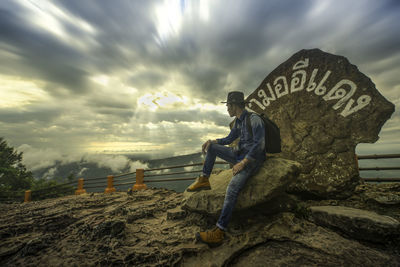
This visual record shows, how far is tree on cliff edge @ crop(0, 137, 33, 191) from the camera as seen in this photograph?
50.3 ft

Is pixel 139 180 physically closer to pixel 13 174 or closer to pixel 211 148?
pixel 211 148

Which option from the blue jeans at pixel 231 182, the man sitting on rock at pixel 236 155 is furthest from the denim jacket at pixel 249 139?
the blue jeans at pixel 231 182

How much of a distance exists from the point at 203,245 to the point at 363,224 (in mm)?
1850

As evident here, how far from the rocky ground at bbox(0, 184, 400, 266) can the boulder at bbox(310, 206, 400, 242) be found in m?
0.07

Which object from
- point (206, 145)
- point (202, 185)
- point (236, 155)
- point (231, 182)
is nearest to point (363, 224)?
point (231, 182)

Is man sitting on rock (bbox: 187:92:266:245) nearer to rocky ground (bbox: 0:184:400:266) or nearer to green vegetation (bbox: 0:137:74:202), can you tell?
rocky ground (bbox: 0:184:400:266)

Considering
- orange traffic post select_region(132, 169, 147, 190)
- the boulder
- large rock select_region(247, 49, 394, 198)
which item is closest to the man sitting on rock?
the boulder

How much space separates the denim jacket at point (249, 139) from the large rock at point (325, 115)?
4.03ft

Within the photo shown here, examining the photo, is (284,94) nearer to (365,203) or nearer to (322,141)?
(322,141)

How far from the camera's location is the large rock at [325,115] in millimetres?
2719

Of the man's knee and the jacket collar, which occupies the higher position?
the jacket collar

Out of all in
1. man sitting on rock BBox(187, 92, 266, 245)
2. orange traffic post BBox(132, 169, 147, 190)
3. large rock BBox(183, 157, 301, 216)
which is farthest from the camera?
orange traffic post BBox(132, 169, 147, 190)

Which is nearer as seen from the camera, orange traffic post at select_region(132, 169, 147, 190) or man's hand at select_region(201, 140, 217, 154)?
man's hand at select_region(201, 140, 217, 154)

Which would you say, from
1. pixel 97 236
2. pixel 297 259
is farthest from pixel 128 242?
pixel 297 259
